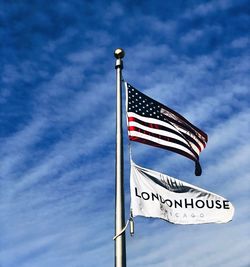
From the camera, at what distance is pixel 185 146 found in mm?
14031

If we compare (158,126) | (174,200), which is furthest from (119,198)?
(158,126)

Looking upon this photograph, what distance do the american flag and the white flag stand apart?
1.28 m

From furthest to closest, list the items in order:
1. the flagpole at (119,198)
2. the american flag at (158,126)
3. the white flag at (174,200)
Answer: the american flag at (158,126)
the white flag at (174,200)
the flagpole at (119,198)

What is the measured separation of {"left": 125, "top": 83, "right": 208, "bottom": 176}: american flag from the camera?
13.2 metres

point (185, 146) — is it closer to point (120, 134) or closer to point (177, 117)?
point (177, 117)

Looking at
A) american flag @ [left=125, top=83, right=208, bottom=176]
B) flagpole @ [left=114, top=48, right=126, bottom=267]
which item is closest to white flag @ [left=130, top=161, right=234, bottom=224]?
flagpole @ [left=114, top=48, right=126, bottom=267]

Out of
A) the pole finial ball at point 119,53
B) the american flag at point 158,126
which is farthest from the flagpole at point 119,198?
the pole finial ball at point 119,53

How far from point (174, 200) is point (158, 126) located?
8.13 feet

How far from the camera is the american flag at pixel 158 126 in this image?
13242 mm

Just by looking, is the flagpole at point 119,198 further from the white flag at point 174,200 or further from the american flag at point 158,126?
the american flag at point 158,126

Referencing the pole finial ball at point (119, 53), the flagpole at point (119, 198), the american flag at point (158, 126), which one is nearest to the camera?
the flagpole at point (119, 198)

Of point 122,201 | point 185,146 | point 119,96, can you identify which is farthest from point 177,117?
point 122,201

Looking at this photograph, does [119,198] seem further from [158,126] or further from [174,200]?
[158,126]

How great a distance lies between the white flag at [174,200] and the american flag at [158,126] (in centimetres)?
128
